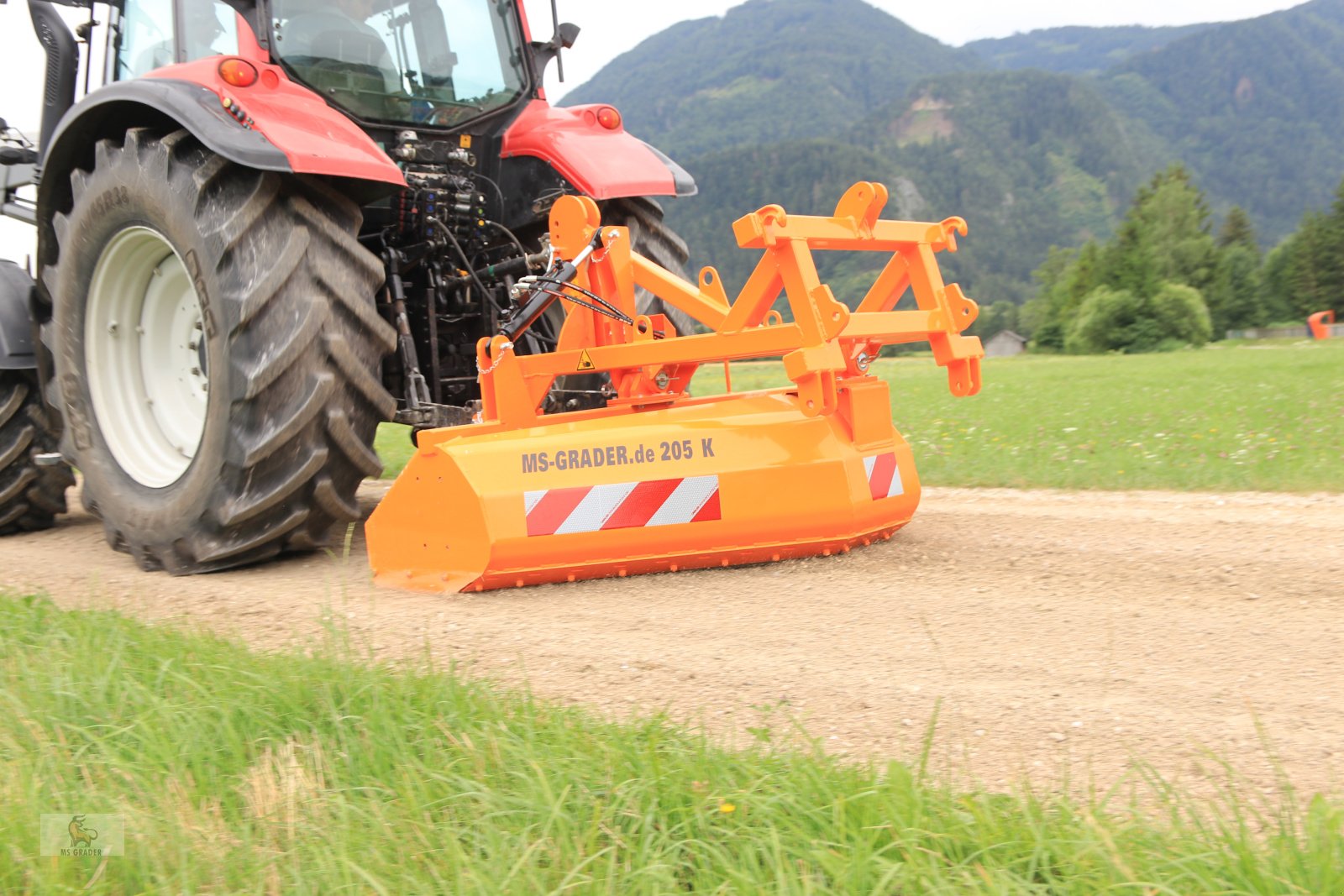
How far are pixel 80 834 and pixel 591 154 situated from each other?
3.41 meters

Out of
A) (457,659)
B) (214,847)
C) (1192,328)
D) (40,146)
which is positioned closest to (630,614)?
(457,659)

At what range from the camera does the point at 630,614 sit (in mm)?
2840

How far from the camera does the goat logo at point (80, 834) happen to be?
1.53 m

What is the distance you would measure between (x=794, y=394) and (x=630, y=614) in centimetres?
120

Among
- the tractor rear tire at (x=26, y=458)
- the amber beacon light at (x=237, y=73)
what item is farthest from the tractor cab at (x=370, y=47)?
the tractor rear tire at (x=26, y=458)

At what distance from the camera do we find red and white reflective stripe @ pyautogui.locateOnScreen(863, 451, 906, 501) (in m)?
3.43

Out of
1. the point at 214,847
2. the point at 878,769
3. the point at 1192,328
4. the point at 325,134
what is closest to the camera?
the point at 214,847

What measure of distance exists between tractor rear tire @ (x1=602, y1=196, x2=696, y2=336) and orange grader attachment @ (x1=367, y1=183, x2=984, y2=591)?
80cm

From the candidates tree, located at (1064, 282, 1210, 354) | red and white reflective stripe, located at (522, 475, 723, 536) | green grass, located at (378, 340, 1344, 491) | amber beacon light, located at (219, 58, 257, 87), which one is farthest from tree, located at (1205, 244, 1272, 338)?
amber beacon light, located at (219, 58, 257, 87)

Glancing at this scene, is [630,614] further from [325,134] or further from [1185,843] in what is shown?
[325,134]

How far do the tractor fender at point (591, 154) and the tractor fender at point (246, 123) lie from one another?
0.90 meters

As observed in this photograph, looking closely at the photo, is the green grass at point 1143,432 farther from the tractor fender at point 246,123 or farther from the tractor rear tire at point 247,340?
the tractor fender at point 246,123

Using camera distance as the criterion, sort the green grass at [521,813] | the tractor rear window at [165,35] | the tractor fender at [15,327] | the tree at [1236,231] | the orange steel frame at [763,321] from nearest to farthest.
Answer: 1. the green grass at [521,813]
2. the orange steel frame at [763,321]
3. the tractor rear window at [165,35]
4. the tractor fender at [15,327]
5. the tree at [1236,231]

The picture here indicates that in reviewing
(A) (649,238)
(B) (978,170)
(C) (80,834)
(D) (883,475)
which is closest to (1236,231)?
(A) (649,238)
